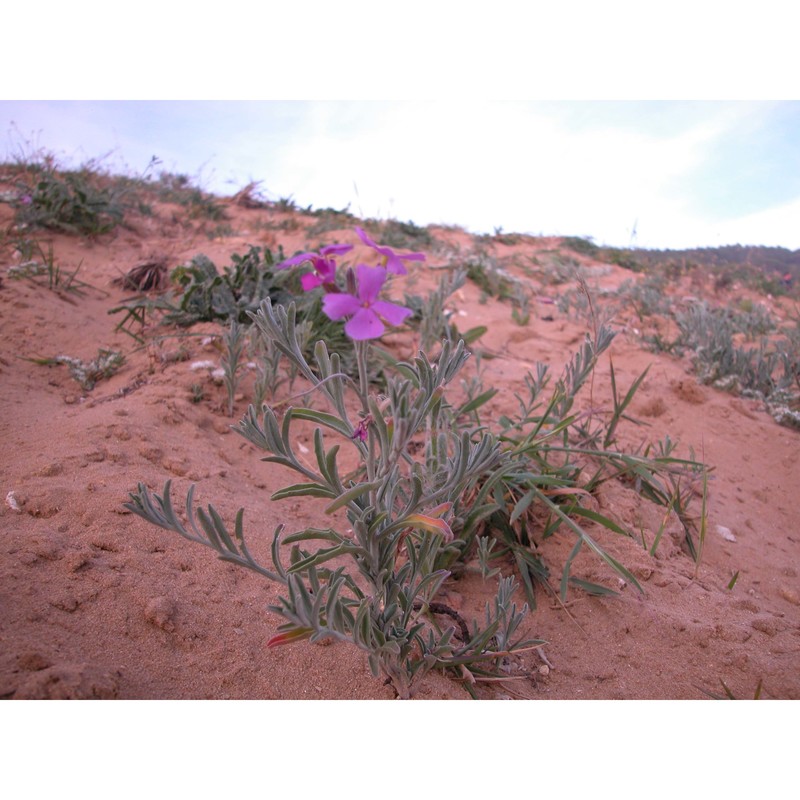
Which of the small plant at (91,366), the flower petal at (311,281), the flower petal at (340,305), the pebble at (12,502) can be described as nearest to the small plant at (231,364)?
the small plant at (91,366)

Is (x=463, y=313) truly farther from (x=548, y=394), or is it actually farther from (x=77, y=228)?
(x=77, y=228)

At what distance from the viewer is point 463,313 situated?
4758 mm

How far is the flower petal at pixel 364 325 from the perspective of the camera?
0.88m

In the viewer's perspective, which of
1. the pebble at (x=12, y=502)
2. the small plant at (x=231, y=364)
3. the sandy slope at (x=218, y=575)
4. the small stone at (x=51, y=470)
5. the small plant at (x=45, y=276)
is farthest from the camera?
the small plant at (x=45, y=276)

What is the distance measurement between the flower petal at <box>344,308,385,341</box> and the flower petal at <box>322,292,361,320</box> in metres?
0.01

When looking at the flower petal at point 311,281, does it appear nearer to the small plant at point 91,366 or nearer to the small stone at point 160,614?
the small stone at point 160,614

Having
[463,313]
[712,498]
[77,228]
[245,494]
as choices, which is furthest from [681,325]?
[77,228]

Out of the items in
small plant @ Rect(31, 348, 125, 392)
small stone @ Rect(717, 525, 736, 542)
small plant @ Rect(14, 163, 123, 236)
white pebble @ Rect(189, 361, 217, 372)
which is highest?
small plant @ Rect(14, 163, 123, 236)

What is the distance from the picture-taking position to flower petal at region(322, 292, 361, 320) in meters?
0.92

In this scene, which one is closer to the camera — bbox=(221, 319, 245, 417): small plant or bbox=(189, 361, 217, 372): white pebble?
bbox=(221, 319, 245, 417): small plant

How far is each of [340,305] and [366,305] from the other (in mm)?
46

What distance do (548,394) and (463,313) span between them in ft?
5.79

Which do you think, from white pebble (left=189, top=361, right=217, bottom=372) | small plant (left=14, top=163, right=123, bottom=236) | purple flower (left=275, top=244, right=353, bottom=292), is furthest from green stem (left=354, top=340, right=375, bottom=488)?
small plant (left=14, top=163, right=123, bottom=236)

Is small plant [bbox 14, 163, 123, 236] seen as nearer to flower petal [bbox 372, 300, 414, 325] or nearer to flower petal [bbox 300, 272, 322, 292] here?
flower petal [bbox 300, 272, 322, 292]
